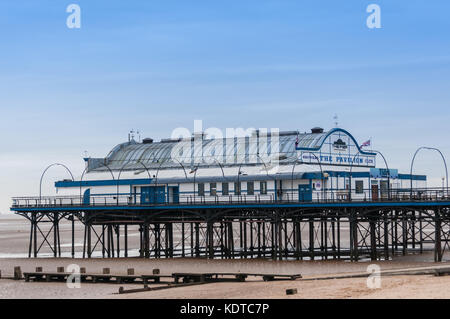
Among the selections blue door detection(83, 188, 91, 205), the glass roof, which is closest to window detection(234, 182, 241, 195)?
the glass roof

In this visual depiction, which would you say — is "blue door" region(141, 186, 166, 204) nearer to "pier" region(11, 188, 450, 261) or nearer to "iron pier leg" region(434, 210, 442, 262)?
"pier" region(11, 188, 450, 261)

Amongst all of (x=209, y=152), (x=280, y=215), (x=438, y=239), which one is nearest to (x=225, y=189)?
(x=280, y=215)

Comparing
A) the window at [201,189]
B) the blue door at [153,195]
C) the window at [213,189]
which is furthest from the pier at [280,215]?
the blue door at [153,195]

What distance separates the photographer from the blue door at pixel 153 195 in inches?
2928

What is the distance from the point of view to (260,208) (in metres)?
64.2

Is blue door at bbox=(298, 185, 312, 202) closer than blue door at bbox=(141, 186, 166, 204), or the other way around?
blue door at bbox=(298, 185, 312, 202)

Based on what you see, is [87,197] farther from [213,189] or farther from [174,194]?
[213,189]

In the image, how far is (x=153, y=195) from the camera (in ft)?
246

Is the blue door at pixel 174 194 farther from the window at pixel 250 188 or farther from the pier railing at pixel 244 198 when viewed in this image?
the window at pixel 250 188

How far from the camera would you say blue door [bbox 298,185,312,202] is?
6619 centimetres

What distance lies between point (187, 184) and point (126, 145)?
1658cm

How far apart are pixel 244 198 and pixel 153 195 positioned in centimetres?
1003
